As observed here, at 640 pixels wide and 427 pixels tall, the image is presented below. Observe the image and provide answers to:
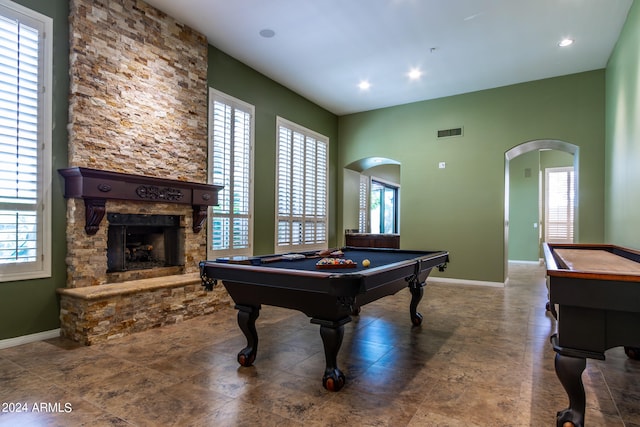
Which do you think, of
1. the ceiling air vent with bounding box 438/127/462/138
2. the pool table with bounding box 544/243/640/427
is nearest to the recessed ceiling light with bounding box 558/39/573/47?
the ceiling air vent with bounding box 438/127/462/138

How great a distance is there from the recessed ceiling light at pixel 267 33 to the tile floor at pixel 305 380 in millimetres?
3668

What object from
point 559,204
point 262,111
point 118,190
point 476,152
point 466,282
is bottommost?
point 466,282

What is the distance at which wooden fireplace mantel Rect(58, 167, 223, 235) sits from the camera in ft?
11.1

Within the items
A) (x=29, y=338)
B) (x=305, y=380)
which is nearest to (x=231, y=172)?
(x=29, y=338)

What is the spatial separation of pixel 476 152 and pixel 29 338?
22.6 ft

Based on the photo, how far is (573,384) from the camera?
173cm

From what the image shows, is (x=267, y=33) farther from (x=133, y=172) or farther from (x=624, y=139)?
(x=624, y=139)

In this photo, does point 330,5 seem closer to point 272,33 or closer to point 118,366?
point 272,33

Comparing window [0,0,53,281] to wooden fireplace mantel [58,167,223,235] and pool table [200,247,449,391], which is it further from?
pool table [200,247,449,391]

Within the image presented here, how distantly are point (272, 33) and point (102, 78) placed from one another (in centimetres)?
212

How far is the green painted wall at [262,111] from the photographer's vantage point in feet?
17.1

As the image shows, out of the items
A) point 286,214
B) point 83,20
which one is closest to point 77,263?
point 83,20

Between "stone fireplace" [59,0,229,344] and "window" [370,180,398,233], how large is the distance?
817cm

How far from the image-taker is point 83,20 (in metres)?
3.50
